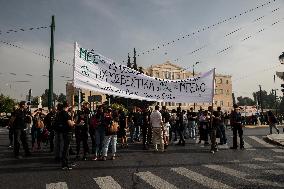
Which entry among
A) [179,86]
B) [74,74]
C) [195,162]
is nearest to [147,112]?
[179,86]

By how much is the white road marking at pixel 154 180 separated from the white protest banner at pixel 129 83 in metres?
3.23

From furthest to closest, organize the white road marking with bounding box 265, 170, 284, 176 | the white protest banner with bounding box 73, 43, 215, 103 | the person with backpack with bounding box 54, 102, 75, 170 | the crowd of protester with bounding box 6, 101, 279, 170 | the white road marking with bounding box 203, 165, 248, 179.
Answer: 1. the white protest banner with bounding box 73, 43, 215, 103
2. the crowd of protester with bounding box 6, 101, 279, 170
3. the person with backpack with bounding box 54, 102, 75, 170
4. the white road marking with bounding box 265, 170, 284, 176
5. the white road marking with bounding box 203, 165, 248, 179

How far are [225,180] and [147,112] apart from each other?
7409 mm

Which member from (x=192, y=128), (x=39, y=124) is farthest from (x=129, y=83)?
(x=192, y=128)

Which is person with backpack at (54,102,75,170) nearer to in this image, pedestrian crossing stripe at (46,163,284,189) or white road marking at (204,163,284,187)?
pedestrian crossing stripe at (46,163,284,189)

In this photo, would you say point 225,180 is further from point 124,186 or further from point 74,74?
point 74,74

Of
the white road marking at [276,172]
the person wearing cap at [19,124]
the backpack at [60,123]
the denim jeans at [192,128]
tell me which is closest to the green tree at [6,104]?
the denim jeans at [192,128]

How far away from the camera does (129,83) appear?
12094 millimetres

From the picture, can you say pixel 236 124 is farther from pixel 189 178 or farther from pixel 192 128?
pixel 189 178

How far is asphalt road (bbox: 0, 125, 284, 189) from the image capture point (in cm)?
789

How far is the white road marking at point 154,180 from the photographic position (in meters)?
7.63

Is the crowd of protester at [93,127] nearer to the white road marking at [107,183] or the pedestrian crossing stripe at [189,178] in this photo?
the white road marking at [107,183]

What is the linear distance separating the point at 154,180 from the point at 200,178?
1082 mm

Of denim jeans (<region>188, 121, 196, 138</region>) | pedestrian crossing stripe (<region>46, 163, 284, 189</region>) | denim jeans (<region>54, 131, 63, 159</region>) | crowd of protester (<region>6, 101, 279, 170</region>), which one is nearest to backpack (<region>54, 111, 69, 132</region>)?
crowd of protester (<region>6, 101, 279, 170</region>)
